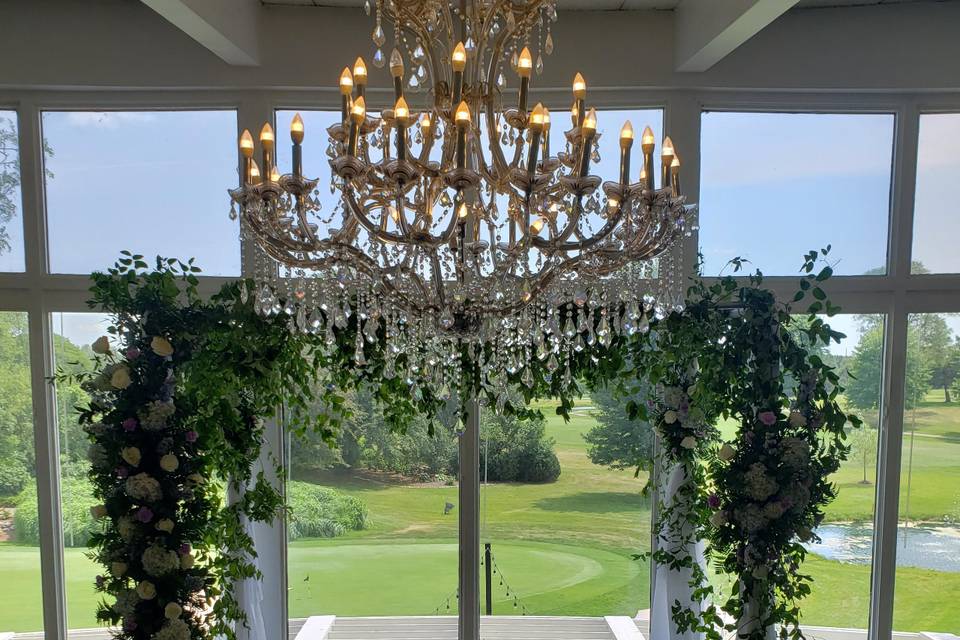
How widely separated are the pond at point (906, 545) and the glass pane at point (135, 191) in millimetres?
2906

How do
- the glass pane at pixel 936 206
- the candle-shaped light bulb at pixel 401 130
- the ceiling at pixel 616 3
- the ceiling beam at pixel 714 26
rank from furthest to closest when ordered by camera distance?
the glass pane at pixel 936 206
the ceiling at pixel 616 3
the ceiling beam at pixel 714 26
the candle-shaped light bulb at pixel 401 130

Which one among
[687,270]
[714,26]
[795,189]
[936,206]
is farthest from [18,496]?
[936,206]

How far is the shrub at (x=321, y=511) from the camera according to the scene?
265 centimetres

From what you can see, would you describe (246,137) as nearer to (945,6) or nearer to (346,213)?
(346,213)

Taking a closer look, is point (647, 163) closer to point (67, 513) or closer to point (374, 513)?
point (374, 513)

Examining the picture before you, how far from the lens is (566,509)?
2.67 meters

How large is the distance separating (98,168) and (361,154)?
2.05m

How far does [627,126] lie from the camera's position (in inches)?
43.1

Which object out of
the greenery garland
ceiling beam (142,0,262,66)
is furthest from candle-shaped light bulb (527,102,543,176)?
ceiling beam (142,0,262,66)

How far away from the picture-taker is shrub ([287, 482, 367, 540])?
2.65 meters

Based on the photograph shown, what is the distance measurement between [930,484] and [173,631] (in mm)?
3173

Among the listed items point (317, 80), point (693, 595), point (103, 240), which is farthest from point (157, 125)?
point (693, 595)

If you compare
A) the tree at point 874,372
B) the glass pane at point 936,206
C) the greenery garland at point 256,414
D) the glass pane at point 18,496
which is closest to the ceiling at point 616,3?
the glass pane at point 936,206

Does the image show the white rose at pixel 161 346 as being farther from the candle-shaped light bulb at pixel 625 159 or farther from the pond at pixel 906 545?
the pond at pixel 906 545
